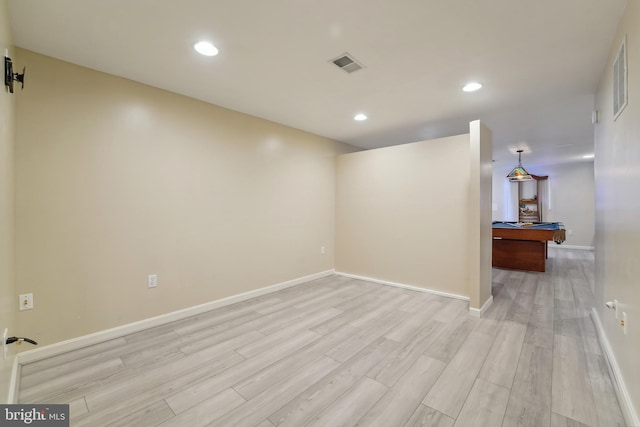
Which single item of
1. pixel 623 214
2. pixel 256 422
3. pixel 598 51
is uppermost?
pixel 598 51

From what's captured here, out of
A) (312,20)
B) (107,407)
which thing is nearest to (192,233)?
(107,407)

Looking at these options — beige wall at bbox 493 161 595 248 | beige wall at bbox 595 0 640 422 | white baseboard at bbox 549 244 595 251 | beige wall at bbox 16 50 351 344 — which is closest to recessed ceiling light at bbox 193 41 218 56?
beige wall at bbox 16 50 351 344

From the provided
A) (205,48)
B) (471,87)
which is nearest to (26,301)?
(205,48)

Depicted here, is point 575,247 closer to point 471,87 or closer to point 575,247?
point 575,247

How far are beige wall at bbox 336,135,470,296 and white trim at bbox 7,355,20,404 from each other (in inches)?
151

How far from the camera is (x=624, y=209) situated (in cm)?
162

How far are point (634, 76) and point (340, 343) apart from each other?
2583 millimetres

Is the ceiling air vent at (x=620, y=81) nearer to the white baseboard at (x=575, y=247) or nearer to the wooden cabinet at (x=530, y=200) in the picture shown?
the wooden cabinet at (x=530, y=200)

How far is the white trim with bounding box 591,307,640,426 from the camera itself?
4.43 ft

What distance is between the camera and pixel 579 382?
69.8 inches

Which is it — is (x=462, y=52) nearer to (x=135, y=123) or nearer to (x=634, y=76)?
(x=634, y=76)

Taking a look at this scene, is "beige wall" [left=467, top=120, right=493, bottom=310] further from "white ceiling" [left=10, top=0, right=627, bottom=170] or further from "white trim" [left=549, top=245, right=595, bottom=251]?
"white trim" [left=549, top=245, right=595, bottom=251]

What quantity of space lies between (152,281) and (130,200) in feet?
2.70

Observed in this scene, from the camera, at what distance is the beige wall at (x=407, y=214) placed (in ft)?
11.3
